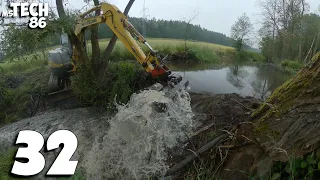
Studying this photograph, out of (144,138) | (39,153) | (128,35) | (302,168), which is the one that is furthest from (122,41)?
(302,168)

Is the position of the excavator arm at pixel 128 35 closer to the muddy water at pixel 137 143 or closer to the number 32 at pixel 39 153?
the muddy water at pixel 137 143

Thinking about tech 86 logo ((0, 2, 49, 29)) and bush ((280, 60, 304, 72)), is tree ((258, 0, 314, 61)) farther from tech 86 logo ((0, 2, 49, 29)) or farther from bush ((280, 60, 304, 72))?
tech 86 logo ((0, 2, 49, 29))

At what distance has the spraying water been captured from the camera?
3793mm

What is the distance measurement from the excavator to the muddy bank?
114 cm

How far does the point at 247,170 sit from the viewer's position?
2.40 m

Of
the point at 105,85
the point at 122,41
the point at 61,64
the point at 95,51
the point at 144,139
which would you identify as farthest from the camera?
the point at 95,51

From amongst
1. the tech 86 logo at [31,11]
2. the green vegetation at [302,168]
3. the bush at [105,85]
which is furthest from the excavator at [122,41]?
the green vegetation at [302,168]

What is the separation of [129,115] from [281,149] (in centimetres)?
307

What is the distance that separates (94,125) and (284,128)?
5323mm

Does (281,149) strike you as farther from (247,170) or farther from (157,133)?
(157,133)

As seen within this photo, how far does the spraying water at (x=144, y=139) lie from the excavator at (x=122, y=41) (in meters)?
1.21

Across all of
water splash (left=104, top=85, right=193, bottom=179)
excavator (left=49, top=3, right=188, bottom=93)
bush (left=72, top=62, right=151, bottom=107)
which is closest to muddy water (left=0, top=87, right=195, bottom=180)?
water splash (left=104, top=85, right=193, bottom=179)

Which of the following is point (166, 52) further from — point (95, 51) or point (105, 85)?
point (105, 85)

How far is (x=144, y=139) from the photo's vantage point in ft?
13.7
